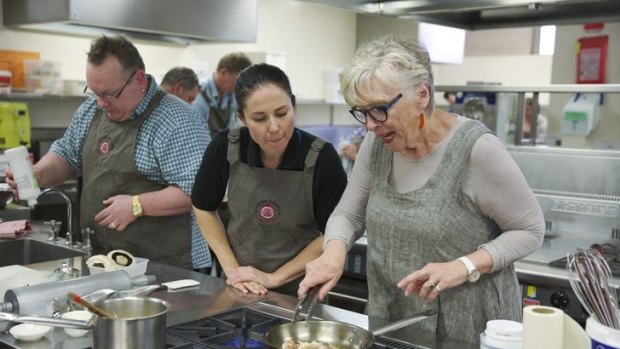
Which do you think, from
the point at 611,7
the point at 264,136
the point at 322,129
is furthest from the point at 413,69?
the point at 322,129

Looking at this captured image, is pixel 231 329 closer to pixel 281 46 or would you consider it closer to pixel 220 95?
pixel 220 95

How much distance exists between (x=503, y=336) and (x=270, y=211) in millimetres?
992

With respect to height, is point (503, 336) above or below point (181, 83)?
below

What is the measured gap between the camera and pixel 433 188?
1.68 meters

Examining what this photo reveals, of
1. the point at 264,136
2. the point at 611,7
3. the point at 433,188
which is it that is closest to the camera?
the point at 433,188

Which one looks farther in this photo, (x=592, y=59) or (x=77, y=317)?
(x=592, y=59)

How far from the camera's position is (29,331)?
1471mm

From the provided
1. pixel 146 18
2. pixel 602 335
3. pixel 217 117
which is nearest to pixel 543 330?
pixel 602 335

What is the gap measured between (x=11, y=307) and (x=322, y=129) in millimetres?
5735

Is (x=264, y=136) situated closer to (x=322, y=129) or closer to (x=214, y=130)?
(x=214, y=130)

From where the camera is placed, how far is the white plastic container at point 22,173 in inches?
89.7

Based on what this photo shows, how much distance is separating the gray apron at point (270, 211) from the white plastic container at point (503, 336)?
902 mm

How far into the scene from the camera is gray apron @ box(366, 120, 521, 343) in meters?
1.67

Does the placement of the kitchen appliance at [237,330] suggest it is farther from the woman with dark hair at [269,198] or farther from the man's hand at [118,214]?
the man's hand at [118,214]
